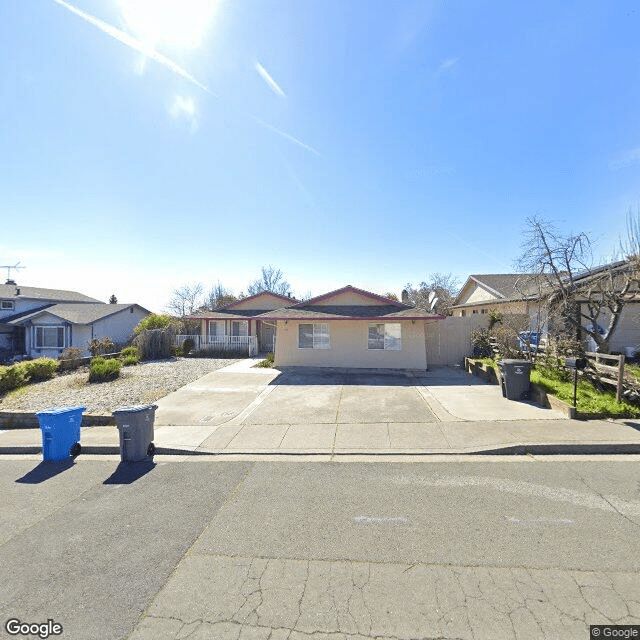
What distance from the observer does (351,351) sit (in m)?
15.8

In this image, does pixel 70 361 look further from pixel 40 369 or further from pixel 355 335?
pixel 355 335

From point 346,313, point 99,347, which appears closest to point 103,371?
point 99,347

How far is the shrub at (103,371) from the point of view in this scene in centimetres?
1360

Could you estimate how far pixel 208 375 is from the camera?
14758mm

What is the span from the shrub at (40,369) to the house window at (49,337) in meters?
13.2

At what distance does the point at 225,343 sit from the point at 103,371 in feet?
30.3

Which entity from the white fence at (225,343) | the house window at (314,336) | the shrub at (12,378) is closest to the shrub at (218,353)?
the white fence at (225,343)

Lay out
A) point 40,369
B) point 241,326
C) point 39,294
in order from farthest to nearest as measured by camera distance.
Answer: point 39,294 < point 241,326 < point 40,369

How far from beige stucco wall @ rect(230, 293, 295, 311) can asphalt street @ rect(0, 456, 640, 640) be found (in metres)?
20.8

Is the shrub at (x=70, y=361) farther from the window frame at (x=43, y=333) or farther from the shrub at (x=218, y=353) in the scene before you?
the window frame at (x=43, y=333)

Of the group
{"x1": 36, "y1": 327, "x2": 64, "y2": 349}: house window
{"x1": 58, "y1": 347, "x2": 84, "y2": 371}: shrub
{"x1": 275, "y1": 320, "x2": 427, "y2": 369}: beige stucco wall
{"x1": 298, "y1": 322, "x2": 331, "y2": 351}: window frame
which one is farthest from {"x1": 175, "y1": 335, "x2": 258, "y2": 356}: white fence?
{"x1": 36, "y1": 327, "x2": 64, "y2": 349}: house window

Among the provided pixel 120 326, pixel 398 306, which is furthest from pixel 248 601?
pixel 120 326

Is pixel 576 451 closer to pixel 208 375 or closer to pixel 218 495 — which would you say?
pixel 218 495

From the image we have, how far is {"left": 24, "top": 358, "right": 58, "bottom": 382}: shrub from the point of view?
13945 mm
